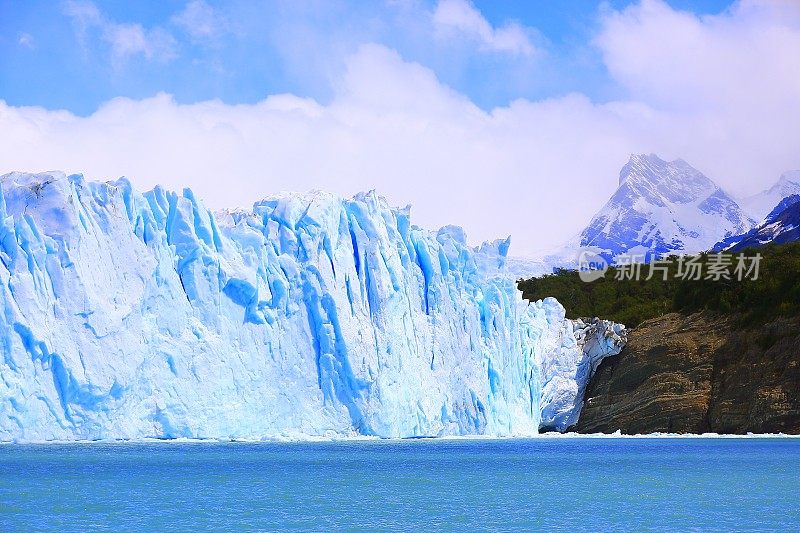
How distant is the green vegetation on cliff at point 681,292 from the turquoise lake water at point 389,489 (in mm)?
10303

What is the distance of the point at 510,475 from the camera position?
1936cm

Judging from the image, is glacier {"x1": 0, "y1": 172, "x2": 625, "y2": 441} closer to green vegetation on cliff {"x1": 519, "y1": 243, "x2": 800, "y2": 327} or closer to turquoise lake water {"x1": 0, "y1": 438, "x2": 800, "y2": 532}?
turquoise lake water {"x1": 0, "y1": 438, "x2": 800, "y2": 532}

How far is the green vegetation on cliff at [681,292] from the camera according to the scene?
35.5 metres

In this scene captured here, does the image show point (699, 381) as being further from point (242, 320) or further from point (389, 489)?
point (389, 489)

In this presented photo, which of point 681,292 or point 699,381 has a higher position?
point 681,292

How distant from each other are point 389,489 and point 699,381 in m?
21.2

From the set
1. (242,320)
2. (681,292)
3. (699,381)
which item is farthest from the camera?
(681,292)

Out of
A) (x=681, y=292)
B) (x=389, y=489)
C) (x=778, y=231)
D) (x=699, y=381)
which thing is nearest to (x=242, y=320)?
(x=389, y=489)

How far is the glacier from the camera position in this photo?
2230cm

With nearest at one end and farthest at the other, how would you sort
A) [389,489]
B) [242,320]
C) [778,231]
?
[389,489] → [242,320] → [778,231]

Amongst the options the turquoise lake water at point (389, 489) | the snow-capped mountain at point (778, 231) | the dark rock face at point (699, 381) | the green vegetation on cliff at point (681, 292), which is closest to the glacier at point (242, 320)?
the turquoise lake water at point (389, 489)

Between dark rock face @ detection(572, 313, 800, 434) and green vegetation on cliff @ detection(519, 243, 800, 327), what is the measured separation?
2.41 ft

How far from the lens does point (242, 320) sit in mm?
25422

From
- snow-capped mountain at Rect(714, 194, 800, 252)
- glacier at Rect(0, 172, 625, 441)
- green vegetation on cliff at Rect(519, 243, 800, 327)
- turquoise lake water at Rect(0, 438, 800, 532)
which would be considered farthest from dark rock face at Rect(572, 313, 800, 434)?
snow-capped mountain at Rect(714, 194, 800, 252)
